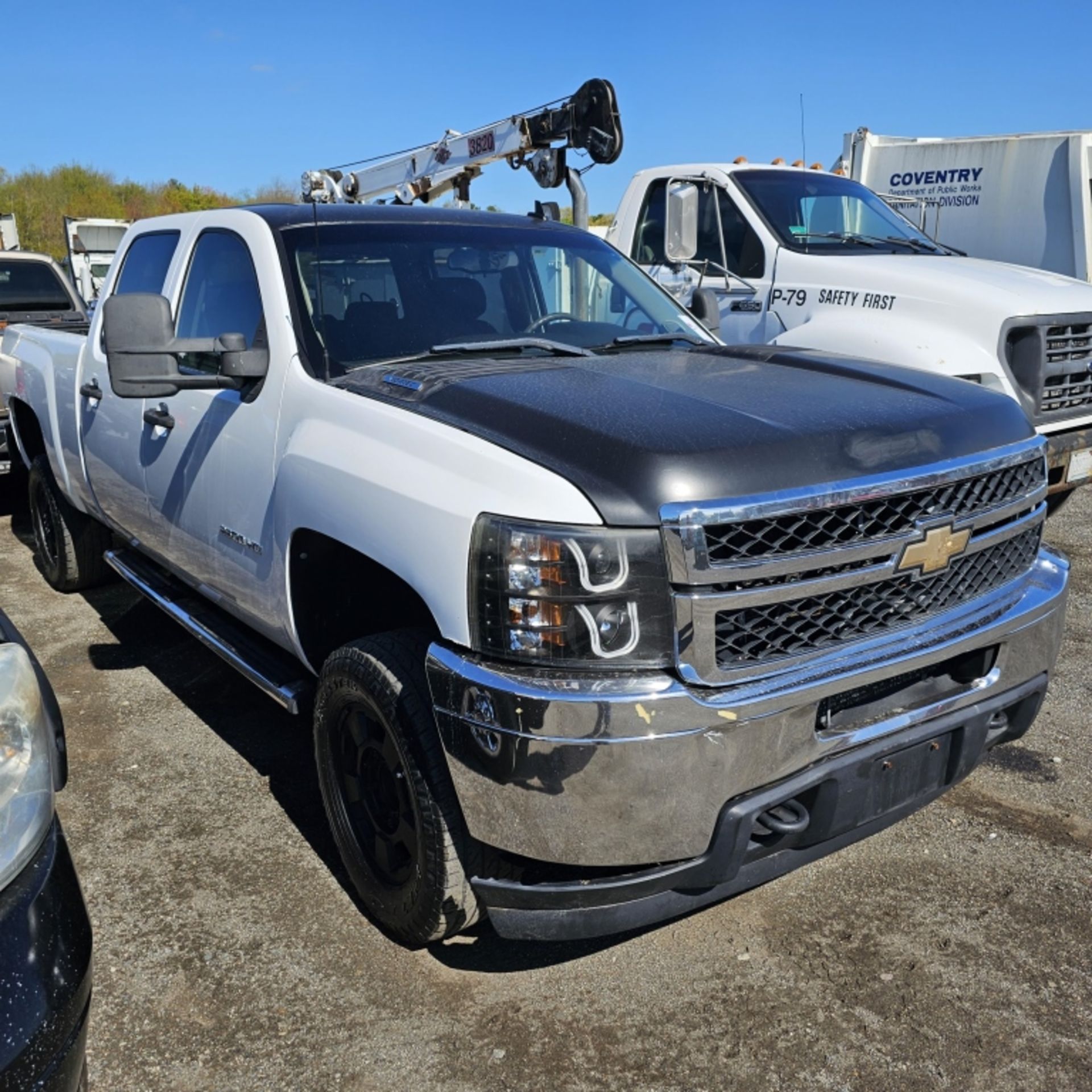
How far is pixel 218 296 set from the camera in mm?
3836

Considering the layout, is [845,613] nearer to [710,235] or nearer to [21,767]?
[21,767]

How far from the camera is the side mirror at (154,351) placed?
3.16 m

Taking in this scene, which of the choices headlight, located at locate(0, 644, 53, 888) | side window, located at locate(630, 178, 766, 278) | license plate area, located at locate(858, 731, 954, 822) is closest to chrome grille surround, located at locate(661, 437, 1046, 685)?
license plate area, located at locate(858, 731, 954, 822)

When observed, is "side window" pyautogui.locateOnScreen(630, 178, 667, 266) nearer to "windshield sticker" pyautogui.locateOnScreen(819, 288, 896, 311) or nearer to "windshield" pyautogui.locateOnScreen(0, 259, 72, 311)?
"windshield sticker" pyautogui.locateOnScreen(819, 288, 896, 311)

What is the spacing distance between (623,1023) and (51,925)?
1422 millimetres

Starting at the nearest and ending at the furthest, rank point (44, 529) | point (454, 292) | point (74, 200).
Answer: point (454, 292)
point (44, 529)
point (74, 200)

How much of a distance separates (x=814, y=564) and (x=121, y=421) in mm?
3202

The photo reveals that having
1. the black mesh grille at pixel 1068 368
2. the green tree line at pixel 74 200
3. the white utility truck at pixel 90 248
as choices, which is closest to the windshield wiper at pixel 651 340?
the black mesh grille at pixel 1068 368

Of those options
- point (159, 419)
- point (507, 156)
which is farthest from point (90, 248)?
point (159, 419)

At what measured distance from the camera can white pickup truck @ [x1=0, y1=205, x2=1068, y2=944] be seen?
223cm

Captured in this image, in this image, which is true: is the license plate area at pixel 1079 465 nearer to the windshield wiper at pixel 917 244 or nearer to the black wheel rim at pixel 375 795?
the windshield wiper at pixel 917 244

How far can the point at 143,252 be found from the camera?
4664 millimetres

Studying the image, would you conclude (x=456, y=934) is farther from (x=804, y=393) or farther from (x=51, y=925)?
(x=804, y=393)

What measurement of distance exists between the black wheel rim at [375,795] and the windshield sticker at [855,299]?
4.49m
